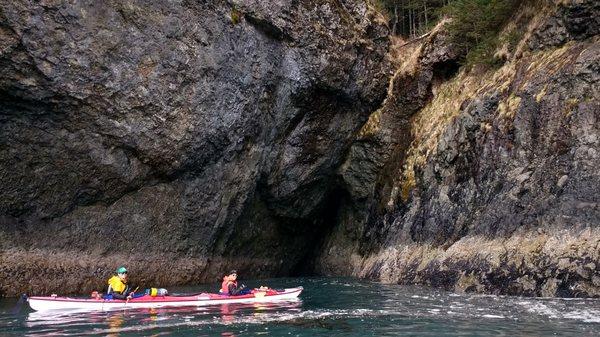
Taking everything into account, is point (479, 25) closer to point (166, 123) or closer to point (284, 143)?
point (284, 143)

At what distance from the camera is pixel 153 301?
2117 centimetres

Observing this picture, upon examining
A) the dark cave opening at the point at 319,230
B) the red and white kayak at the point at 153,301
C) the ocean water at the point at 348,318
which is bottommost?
the ocean water at the point at 348,318

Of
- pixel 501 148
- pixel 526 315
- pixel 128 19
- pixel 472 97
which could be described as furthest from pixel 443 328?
pixel 128 19

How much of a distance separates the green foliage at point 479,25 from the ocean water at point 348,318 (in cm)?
1255

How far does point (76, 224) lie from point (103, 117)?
469 cm

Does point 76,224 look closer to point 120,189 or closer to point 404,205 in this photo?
point 120,189

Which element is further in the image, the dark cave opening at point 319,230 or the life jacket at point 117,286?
the dark cave opening at point 319,230

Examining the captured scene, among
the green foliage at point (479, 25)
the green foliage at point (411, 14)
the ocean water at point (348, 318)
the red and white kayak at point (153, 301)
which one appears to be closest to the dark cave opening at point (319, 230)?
the green foliage at point (479, 25)

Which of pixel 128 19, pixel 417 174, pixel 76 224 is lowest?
pixel 76 224

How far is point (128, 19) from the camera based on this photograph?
25344 mm

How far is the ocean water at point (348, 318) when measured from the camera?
14672 mm

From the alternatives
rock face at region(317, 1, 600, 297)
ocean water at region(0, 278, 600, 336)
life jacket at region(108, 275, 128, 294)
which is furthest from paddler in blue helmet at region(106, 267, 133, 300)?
rock face at region(317, 1, 600, 297)

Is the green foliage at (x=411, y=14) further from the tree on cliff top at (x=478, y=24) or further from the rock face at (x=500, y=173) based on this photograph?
the rock face at (x=500, y=173)

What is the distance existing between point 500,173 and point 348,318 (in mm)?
10280
